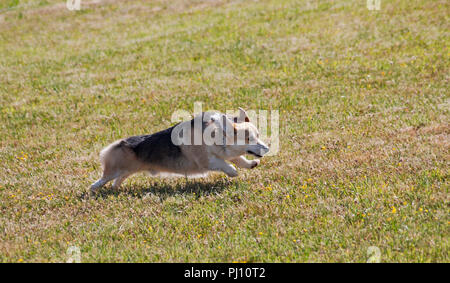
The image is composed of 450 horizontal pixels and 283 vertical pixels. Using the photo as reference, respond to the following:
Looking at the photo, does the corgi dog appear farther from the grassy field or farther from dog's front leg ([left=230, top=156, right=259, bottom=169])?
the grassy field

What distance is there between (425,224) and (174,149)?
14.3ft

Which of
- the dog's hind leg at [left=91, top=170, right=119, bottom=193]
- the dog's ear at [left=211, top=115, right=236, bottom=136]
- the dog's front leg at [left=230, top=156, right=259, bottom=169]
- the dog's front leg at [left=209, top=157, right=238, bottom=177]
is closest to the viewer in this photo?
the dog's ear at [left=211, top=115, right=236, bottom=136]

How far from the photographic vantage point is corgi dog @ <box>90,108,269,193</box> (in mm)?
8711

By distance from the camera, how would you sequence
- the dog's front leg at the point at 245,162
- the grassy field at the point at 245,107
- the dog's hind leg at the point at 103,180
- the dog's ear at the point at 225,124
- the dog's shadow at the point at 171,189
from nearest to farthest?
the grassy field at the point at 245,107 → the dog's ear at the point at 225,124 → the dog's shadow at the point at 171,189 → the dog's front leg at the point at 245,162 → the dog's hind leg at the point at 103,180

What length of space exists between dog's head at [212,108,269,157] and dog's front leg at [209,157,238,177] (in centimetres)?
24

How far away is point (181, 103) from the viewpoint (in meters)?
15.1

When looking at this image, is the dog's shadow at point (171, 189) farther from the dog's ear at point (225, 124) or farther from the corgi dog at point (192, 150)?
the dog's ear at point (225, 124)

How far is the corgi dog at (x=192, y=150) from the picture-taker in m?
8.71

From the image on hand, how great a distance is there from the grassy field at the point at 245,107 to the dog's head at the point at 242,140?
55 cm

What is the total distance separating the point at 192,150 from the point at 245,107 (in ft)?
17.7

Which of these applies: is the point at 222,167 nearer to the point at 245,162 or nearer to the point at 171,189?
the point at 245,162

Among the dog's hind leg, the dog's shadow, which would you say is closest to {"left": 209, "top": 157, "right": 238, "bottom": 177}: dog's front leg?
the dog's shadow

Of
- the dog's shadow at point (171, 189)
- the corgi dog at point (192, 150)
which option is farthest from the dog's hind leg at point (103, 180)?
the dog's shadow at point (171, 189)
